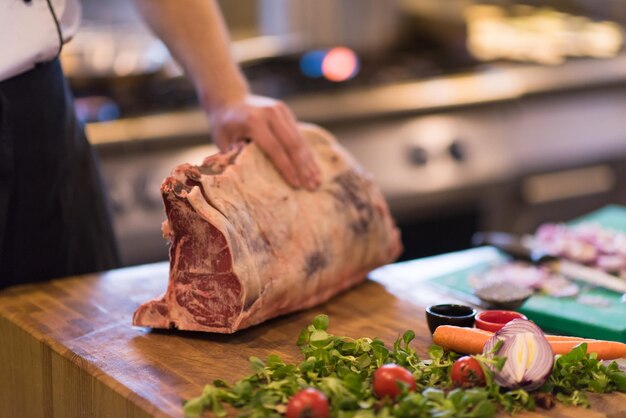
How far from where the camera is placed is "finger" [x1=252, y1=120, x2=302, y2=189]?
6.49 ft

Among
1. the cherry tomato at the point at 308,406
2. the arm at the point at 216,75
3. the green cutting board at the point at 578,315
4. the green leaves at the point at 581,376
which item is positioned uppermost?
the arm at the point at 216,75

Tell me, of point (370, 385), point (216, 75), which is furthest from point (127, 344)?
point (216, 75)

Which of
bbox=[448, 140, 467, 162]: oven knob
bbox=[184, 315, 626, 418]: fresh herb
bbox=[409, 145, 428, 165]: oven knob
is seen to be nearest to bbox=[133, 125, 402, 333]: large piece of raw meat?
bbox=[184, 315, 626, 418]: fresh herb

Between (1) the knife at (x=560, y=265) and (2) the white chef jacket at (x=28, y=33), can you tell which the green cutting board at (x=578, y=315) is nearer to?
(1) the knife at (x=560, y=265)

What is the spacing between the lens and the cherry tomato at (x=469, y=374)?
1.46 m

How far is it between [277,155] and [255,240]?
25cm

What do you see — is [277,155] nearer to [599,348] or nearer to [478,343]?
[478,343]

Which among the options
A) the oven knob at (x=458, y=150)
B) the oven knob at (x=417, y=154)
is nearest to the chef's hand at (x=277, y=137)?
the oven knob at (x=417, y=154)

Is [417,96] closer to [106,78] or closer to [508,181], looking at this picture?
[508,181]

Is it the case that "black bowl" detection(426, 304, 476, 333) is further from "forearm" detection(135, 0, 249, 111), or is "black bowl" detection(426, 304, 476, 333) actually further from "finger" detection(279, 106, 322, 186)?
"forearm" detection(135, 0, 249, 111)

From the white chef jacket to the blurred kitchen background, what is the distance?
108 centimetres

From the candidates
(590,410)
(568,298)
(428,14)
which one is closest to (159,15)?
(568,298)

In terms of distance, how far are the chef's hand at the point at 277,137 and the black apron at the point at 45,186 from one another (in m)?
0.33

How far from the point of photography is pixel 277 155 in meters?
1.98
